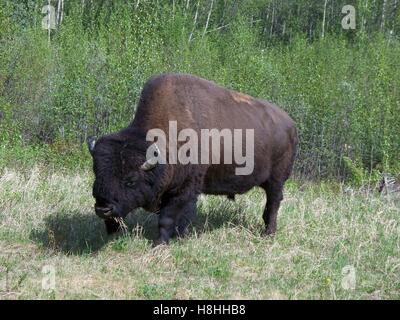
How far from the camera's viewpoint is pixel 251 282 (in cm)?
671

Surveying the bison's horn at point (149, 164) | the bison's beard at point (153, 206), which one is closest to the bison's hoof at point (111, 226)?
the bison's beard at point (153, 206)

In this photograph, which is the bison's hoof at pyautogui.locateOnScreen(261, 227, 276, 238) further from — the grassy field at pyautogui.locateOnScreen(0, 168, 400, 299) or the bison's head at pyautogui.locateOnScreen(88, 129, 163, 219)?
the bison's head at pyautogui.locateOnScreen(88, 129, 163, 219)

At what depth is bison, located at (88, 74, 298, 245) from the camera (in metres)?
7.08

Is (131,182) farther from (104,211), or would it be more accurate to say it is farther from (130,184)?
(104,211)

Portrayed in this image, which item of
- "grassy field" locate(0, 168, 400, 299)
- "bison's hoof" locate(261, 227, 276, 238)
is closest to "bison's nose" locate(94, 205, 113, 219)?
→ "grassy field" locate(0, 168, 400, 299)

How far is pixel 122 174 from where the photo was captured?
23.2 feet

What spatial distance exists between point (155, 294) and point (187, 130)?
7.94 feet

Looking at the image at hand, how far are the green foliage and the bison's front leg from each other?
8.56 metres

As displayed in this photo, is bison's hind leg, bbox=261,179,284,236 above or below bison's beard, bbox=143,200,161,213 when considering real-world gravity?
below

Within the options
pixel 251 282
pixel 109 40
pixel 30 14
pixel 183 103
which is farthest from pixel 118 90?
pixel 251 282

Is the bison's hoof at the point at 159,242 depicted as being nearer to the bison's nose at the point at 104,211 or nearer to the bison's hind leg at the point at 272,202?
the bison's nose at the point at 104,211

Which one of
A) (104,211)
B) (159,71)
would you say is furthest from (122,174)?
(159,71)

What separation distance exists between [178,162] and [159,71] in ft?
56.3

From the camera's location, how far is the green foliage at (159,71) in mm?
22859
